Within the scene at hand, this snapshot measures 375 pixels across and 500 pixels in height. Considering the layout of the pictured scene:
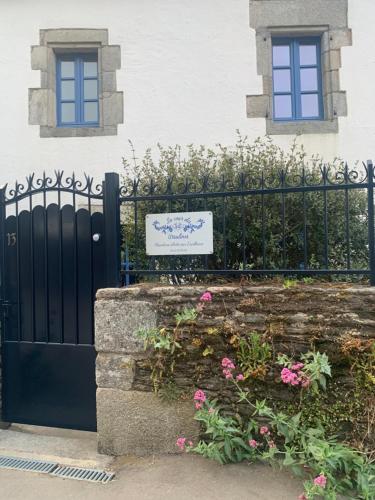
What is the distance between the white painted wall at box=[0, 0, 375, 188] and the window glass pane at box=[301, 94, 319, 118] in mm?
408

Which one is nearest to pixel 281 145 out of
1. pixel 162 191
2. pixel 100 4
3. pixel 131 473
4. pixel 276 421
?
pixel 162 191

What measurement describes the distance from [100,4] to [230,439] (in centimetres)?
610

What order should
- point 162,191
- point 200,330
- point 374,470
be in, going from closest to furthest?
1. point 374,470
2. point 200,330
3. point 162,191

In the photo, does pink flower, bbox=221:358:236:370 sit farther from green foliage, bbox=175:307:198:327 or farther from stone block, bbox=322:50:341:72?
stone block, bbox=322:50:341:72

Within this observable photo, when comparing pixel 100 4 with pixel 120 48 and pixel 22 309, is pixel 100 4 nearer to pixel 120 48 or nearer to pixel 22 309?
pixel 120 48

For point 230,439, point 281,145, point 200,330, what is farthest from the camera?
point 281,145

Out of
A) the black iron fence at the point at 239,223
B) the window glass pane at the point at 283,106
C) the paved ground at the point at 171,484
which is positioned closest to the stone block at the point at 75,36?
the window glass pane at the point at 283,106

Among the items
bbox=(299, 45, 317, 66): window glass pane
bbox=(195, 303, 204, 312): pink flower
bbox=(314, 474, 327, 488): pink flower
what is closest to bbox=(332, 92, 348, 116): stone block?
bbox=(299, 45, 317, 66): window glass pane

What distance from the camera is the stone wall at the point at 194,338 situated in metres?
3.08

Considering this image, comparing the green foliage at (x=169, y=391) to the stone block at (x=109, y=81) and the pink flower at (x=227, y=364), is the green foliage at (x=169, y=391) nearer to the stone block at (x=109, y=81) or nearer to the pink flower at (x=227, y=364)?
the pink flower at (x=227, y=364)

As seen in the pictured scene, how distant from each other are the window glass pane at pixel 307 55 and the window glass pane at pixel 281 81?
0.35 metres

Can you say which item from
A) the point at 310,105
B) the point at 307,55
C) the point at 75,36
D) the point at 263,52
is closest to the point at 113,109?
the point at 75,36

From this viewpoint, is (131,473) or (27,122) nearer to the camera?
(131,473)

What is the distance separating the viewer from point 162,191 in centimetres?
420
